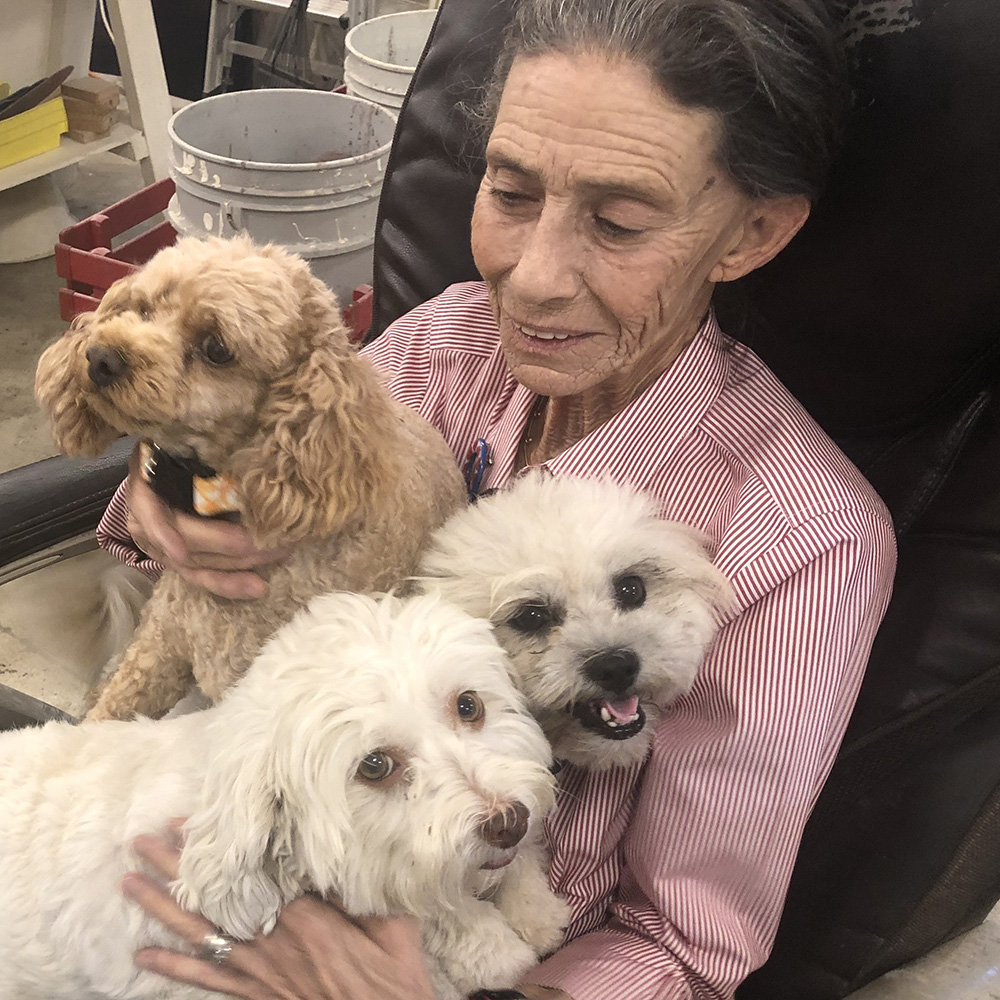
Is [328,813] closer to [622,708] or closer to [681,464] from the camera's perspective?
[622,708]

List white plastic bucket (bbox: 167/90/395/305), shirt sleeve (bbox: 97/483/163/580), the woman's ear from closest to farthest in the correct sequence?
the woman's ear, shirt sleeve (bbox: 97/483/163/580), white plastic bucket (bbox: 167/90/395/305)

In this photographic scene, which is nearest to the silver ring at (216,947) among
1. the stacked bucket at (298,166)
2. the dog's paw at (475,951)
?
the dog's paw at (475,951)

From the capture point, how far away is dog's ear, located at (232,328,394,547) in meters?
1.07

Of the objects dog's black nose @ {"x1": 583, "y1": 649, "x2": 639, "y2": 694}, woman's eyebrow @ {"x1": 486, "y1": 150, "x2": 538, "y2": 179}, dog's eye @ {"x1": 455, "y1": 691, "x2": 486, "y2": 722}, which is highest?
woman's eyebrow @ {"x1": 486, "y1": 150, "x2": 538, "y2": 179}

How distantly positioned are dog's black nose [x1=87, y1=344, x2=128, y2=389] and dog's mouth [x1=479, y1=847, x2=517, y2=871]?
652 millimetres

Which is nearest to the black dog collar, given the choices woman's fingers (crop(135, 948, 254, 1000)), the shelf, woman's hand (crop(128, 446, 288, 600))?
woman's hand (crop(128, 446, 288, 600))

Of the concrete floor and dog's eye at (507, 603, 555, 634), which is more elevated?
dog's eye at (507, 603, 555, 634)

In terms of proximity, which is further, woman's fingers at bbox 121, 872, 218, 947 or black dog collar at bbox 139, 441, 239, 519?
black dog collar at bbox 139, 441, 239, 519

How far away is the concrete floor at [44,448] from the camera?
145 centimetres

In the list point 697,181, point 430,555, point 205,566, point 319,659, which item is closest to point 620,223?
point 697,181

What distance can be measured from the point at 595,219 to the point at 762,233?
0.19m

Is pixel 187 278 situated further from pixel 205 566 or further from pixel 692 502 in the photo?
pixel 692 502

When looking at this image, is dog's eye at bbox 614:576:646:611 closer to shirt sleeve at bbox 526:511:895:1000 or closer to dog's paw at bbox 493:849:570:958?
shirt sleeve at bbox 526:511:895:1000

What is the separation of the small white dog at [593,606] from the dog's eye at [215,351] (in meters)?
0.36
